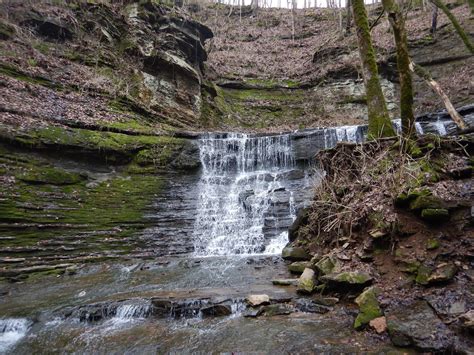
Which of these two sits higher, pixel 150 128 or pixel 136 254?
pixel 150 128

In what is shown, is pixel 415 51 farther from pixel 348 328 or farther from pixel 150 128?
pixel 348 328

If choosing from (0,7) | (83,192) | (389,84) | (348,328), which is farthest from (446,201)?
(0,7)

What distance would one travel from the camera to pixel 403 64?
704 centimetres

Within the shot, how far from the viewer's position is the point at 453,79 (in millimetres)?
17750

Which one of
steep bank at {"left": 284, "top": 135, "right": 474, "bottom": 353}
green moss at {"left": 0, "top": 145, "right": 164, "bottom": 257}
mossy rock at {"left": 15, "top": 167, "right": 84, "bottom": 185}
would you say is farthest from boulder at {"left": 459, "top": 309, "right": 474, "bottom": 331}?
mossy rock at {"left": 15, "top": 167, "right": 84, "bottom": 185}

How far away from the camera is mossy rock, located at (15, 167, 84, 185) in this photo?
402 inches

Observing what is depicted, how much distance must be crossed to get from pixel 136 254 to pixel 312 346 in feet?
24.5

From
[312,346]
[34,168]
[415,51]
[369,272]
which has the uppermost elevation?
[415,51]

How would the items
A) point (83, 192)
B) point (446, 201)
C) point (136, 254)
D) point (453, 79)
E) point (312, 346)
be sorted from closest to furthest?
point (312, 346)
point (446, 201)
point (136, 254)
point (83, 192)
point (453, 79)

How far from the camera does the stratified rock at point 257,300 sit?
17.3 ft

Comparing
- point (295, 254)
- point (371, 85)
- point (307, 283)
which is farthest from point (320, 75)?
point (307, 283)

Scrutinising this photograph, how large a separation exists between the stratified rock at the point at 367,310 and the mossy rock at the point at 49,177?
396 inches

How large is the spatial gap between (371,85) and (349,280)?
513 cm

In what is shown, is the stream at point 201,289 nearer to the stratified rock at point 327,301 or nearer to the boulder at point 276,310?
the boulder at point 276,310
